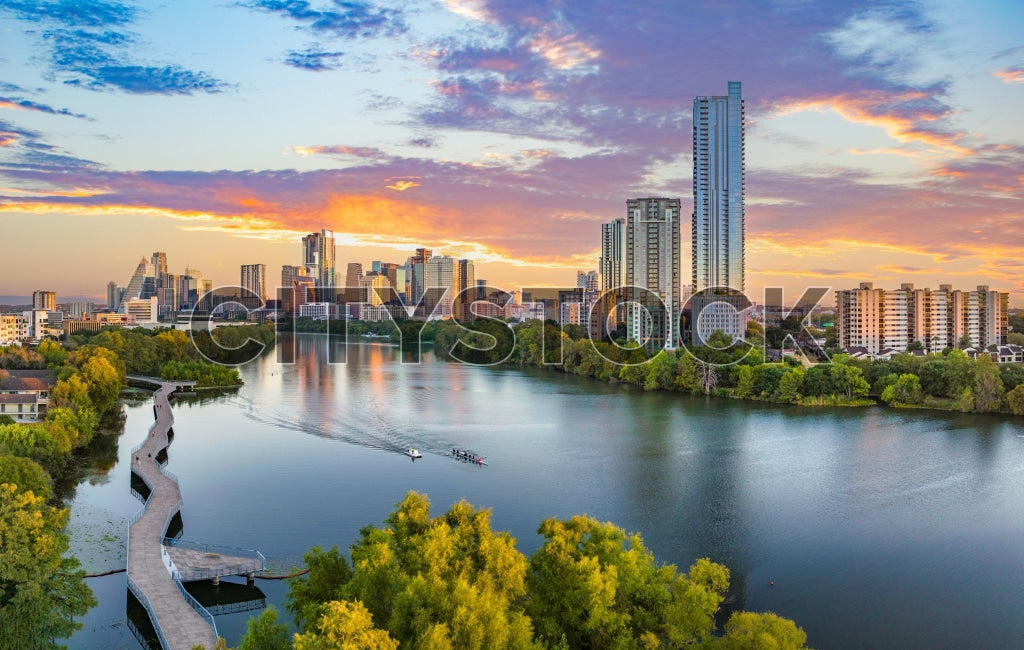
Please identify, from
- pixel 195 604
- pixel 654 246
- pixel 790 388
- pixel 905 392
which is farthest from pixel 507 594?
pixel 654 246

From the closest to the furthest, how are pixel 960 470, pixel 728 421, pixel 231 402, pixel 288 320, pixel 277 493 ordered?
1. pixel 277 493
2. pixel 960 470
3. pixel 728 421
4. pixel 231 402
5. pixel 288 320

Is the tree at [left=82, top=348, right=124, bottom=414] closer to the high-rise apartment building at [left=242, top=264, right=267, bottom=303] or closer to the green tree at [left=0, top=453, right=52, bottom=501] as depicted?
the green tree at [left=0, top=453, right=52, bottom=501]

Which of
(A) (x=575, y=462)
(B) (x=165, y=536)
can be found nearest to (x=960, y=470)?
(A) (x=575, y=462)

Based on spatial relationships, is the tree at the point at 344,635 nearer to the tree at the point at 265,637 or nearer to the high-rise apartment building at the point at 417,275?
the tree at the point at 265,637

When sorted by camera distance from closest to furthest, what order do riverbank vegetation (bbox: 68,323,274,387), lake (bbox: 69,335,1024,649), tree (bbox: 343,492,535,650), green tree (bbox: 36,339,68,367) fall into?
tree (bbox: 343,492,535,650) → lake (bbox: 69,335,1024,649) → green tree (bbox: 36,339,68,367) → riverbank vegetation (bbox: 68,323,274,387)

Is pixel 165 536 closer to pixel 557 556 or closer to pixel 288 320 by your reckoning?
pixel 557 556

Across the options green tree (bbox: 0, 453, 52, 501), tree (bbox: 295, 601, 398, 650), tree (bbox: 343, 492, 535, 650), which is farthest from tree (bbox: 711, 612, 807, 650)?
green tree (bbox: 0, 453, 52, 501)
